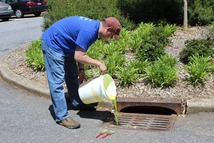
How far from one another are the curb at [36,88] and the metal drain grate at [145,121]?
0.28m

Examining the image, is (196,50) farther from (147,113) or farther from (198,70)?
(147,113)

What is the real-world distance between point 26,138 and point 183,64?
3.02 metres

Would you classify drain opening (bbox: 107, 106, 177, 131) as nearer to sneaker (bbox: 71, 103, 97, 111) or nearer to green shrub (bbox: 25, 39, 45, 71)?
sneaker (bbox: 71, 103, 97, 111)

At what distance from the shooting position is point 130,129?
4586 mm

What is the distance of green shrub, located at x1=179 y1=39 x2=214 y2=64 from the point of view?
6.11 metres

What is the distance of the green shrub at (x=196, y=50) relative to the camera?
6109 mm

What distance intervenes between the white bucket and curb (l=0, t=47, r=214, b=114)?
109cm

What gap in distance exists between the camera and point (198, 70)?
5.33 metres

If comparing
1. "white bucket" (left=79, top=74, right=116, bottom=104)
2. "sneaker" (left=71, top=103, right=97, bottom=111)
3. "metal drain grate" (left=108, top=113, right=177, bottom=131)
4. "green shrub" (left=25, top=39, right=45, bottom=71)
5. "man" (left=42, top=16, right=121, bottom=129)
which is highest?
"man" (left=42, top=16, right=121, bottom=129)

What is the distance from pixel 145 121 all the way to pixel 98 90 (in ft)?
2.69

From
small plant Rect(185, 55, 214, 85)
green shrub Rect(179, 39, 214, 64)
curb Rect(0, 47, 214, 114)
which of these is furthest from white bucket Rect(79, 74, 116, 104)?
green shrub Rect(179, 39, 214, 64)

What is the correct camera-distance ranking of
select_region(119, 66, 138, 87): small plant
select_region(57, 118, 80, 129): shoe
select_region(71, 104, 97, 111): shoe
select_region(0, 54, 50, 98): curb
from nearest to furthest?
select_region(57, 118, 80, 129): shoe → select_region(71, 104, 97, 111): shoe → select_region(119, 66, 138, 87): small plant → select_region(0, 54, 50, 98): curb

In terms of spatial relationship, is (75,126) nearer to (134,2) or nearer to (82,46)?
(82,46)

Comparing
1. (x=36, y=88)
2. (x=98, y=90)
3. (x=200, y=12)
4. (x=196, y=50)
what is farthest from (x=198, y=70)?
(x=200, y=12)
